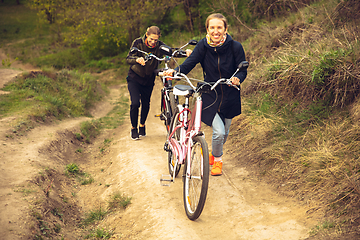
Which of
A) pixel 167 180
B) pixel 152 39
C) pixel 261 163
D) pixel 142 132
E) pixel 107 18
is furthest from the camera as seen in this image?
pixel 107 18

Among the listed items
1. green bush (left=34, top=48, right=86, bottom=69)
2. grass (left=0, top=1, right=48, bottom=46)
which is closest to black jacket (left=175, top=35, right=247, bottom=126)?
green bush (left=34, top=48, right=86, bottom=69)

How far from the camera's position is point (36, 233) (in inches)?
120

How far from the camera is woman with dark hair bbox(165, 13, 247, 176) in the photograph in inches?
136

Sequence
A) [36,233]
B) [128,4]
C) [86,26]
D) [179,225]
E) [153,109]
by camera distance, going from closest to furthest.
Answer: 1. [36,233]
2. [179,225]
3. [153,109]
4. [128,4]
5. [86,26]

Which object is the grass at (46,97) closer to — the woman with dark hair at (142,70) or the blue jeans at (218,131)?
the woman with dark hair at (142,70)

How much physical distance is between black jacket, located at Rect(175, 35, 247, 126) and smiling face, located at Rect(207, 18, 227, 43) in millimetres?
104

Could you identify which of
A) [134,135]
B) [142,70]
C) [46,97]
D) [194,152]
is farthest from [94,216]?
[46,97]

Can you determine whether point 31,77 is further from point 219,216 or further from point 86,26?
point 86,26

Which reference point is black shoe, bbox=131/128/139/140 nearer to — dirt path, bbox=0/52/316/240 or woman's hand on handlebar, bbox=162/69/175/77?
dirt path, bbox=0/52/316/240

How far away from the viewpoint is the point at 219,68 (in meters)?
3.60

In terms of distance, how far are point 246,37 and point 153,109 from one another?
392 centimetres

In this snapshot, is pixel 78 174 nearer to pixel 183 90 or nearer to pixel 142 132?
pixel 142 132

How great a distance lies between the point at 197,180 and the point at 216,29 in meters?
1.73

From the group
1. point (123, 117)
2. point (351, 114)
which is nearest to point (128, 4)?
point (123, 117)
